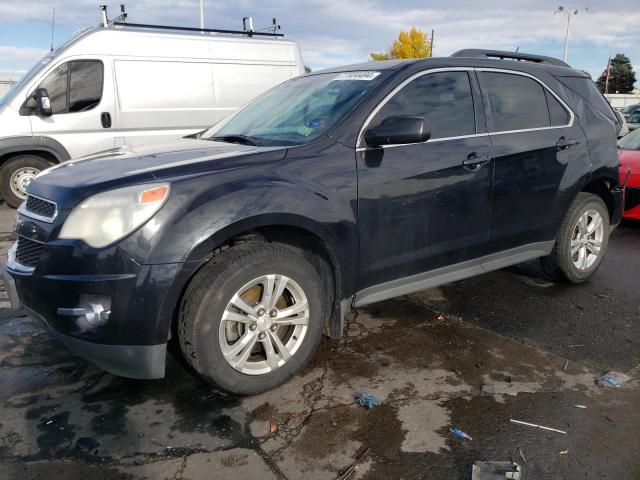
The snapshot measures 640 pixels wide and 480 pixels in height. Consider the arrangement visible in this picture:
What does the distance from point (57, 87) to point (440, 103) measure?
6.16 meters

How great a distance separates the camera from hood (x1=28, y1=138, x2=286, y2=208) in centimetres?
269

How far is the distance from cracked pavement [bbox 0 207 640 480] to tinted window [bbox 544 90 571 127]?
5.03ft

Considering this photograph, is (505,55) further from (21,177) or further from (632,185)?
(21,177)

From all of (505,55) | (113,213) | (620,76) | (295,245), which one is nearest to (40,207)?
(113,213)

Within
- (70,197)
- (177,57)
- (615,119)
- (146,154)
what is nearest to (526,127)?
(615,119)

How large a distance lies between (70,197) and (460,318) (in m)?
2.81

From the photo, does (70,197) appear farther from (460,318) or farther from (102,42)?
(102,42)

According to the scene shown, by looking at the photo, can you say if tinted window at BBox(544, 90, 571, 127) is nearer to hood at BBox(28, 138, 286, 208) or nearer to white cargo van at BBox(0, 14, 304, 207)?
hood at BBox(28, 138, 286, 208)

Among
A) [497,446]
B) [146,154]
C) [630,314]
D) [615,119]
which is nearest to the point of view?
[497,446]

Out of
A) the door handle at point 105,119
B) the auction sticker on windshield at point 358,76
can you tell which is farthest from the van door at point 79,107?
the auction sticker on windshield at point 358,76

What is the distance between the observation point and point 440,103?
12.1 feet

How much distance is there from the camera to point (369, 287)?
3396mm

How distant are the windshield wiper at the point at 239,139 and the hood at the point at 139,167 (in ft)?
0.42

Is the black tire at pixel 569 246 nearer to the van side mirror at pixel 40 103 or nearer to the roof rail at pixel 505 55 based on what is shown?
the roof rail at pixel 505 55
